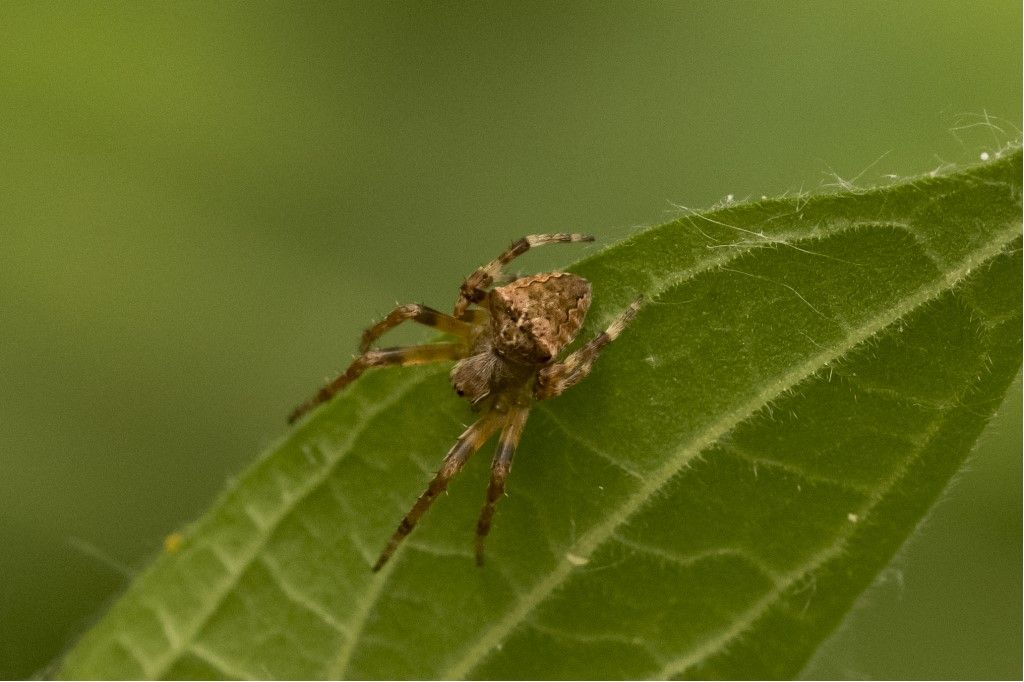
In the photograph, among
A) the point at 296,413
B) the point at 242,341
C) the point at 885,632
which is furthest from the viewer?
the point at 242,341

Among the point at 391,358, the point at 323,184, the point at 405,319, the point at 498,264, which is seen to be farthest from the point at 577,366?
the point at 323,184

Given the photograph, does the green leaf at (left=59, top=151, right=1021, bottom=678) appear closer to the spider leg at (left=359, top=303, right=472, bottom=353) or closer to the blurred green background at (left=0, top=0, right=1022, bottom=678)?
the spider leg at (left=359, top=303, right=472, bottom=353)

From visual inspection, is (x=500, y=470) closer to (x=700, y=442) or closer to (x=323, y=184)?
(x=700, y=442)

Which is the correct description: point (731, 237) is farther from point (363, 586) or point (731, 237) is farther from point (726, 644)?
point (363, 586)

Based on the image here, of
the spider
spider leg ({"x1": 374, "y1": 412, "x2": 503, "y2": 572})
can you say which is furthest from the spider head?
spider leg ({"x1": 374, "y1": 412, "x2": 503, "y2": 572})

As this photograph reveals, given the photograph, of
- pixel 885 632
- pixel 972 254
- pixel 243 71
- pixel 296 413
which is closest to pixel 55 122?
pixel 243 71

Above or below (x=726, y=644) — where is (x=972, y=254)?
above

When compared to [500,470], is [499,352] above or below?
above
